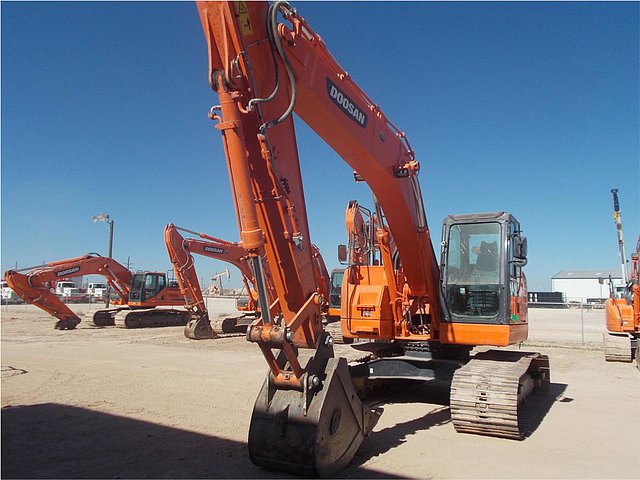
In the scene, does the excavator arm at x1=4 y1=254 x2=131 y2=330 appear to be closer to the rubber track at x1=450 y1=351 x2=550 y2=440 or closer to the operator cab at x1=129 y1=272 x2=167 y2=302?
the operator cab at x1=129 y1=272 x2=167 y2=302

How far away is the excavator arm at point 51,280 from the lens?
21719 mm

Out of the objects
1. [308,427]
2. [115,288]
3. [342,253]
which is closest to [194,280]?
[115,288]

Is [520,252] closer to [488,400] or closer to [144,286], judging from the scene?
[488,400]

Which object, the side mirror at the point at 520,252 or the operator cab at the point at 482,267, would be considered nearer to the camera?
the operator cab at the point at 482,267

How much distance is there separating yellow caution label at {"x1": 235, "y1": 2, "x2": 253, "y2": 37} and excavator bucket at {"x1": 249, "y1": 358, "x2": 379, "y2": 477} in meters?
3.20

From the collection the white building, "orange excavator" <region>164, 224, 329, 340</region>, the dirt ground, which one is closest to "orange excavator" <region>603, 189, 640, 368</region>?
the dirt ground

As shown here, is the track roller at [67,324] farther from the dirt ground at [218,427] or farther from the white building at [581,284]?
the white building at [581,284]

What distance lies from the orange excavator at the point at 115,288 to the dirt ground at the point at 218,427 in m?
9.89

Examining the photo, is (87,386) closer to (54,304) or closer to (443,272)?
(443,272)

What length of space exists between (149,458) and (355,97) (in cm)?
464

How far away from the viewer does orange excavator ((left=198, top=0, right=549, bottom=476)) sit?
15.4ft

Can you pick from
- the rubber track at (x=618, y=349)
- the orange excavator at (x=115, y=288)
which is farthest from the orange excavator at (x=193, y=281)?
the rubber track at (x=618, y=349)

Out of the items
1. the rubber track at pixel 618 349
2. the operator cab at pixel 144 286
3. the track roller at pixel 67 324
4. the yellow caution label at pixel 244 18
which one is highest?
the yellow caution label at pixel 244 18

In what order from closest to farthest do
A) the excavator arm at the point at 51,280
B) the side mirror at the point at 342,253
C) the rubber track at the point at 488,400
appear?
1. the rubber track at the point at 488,400
2. the side mirror at the point at 342,253
3. the excavator arm at the point at 51,280
